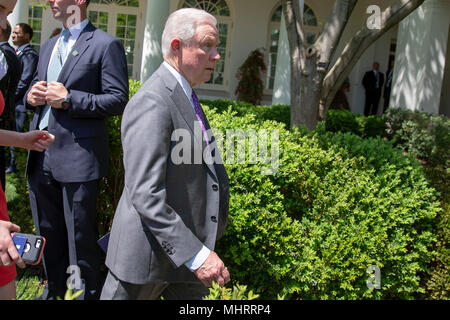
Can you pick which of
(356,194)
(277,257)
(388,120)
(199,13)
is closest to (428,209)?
(356,194)

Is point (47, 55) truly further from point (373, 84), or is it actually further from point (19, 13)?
point (373, 84)

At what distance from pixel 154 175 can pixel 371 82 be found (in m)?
16.7

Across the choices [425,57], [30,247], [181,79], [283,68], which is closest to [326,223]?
[181,79]

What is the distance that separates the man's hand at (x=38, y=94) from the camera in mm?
3363

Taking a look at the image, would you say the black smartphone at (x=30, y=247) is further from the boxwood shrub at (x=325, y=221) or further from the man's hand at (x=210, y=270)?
the boxwood shrub at (x=325, y=221)

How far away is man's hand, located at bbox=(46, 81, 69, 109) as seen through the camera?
334cm

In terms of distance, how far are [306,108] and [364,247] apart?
9.76 ft

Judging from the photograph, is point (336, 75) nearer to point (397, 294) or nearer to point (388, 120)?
point (397, 294)

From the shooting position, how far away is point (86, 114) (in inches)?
134

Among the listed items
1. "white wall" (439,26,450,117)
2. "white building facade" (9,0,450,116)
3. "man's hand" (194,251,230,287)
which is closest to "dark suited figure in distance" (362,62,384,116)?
"white building facade" (9,0,450,116)

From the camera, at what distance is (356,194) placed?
3.88 meters

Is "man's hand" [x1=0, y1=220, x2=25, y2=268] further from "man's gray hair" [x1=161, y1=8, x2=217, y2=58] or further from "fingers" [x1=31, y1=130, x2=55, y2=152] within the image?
"man's gray hair" [x1=161, y1=8, x2=217, y2=58]

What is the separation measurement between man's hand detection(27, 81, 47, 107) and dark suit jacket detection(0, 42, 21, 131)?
0.22 metres

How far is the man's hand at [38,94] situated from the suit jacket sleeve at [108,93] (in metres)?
0.19
